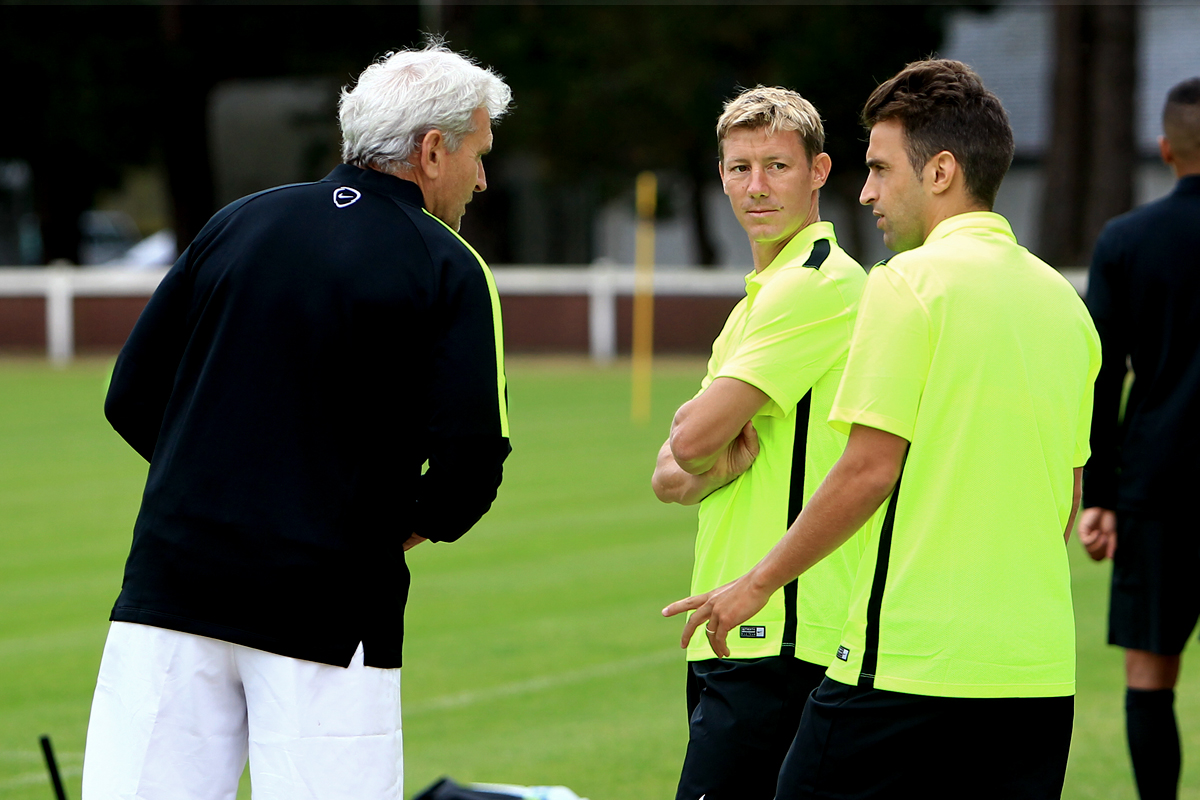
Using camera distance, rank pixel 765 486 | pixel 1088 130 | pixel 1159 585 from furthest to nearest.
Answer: pixel 1088 130
pixel 1159 585
pixel 765 486

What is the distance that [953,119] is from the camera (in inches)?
112

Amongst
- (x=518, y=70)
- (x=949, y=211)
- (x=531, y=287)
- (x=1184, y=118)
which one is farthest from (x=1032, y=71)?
(x=949, y=211)

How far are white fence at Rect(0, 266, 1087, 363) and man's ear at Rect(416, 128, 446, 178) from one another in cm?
2595

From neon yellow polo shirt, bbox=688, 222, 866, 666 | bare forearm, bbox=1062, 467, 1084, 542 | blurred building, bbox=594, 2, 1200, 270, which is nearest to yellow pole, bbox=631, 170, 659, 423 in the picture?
blurred building, bbox=594, 2, 1200, 270

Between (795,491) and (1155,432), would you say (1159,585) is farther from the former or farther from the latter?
(795,491)

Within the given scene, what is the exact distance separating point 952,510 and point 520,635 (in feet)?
18.1

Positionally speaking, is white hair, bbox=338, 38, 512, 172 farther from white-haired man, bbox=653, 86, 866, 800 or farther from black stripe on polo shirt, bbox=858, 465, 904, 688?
black stripe on polo shirt, bbox=858, 465, 904, 688

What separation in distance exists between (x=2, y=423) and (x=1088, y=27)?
20104 millimetres

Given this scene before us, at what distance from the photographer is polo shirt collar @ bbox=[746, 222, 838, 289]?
11.4 ft

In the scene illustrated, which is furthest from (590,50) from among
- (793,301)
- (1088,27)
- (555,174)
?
(793,301)

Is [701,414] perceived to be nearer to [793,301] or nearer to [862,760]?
[793,301]

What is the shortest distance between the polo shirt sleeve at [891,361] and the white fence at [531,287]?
1036 inches

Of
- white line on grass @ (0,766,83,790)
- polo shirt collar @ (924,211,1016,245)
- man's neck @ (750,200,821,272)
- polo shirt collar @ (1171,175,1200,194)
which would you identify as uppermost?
polo shirt collar @ (924,211,1016,245)

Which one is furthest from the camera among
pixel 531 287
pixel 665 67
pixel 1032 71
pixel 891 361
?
pixel 1032 71
